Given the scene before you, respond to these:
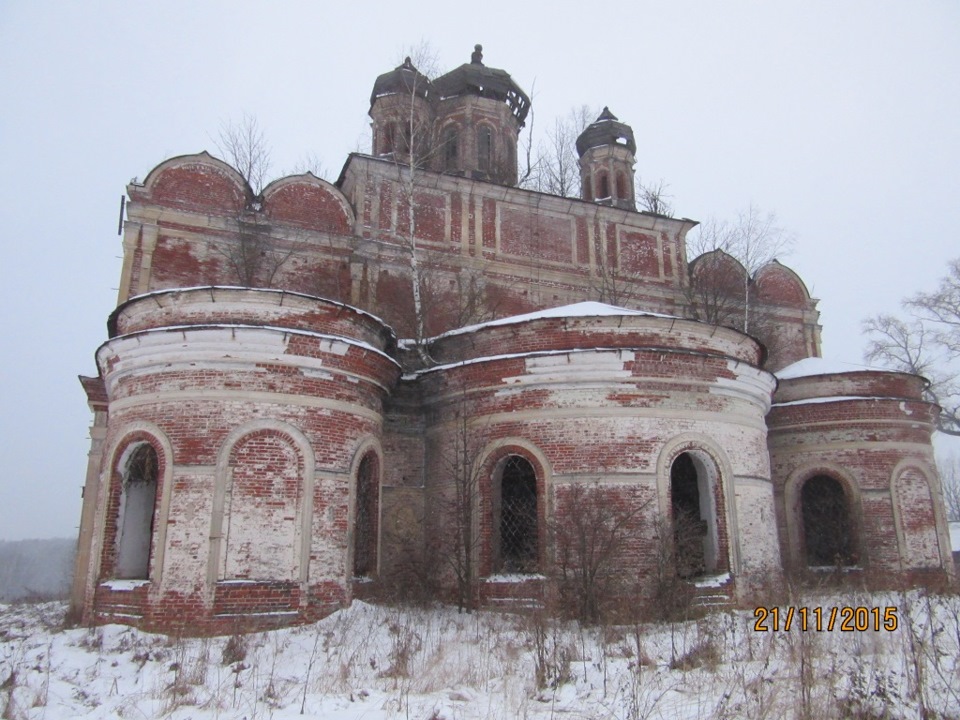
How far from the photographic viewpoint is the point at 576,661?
7.74 m

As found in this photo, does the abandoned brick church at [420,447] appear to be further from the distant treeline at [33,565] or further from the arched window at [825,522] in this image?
the distant treeline at [33,565]

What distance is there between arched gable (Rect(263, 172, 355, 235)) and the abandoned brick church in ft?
1.04

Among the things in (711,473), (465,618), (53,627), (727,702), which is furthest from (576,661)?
(53,627)

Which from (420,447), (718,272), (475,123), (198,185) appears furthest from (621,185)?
(420,447)

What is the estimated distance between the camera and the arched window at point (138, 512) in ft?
36.1

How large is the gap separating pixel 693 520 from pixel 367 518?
16.3ft

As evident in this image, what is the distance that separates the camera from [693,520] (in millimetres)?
11672

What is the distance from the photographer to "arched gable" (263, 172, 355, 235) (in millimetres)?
17469

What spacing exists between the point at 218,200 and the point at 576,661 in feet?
43.2

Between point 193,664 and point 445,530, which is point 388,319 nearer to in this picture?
point 445,530

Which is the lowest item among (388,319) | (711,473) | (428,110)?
(711,473)

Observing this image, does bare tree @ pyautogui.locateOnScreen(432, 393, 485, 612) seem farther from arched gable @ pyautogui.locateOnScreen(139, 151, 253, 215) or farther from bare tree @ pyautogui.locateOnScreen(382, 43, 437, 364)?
arched gable @ pyautogui.locateOnScreen(139, 151, 253, 215)
